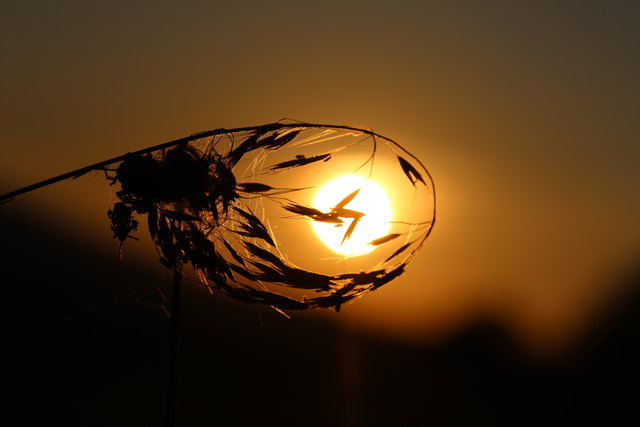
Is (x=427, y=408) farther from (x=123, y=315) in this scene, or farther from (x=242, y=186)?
(x=242, y=186)

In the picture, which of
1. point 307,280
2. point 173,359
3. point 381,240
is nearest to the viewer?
point 173,359

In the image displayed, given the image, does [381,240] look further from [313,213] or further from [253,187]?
[253,187]

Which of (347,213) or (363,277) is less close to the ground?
(347,213)

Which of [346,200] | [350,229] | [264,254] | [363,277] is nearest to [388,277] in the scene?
[363,277]

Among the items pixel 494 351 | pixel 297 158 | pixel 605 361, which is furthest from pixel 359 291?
pixel 494 351

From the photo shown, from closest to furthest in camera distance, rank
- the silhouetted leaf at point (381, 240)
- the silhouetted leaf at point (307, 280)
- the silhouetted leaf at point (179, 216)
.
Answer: the silhouetted leaf at point (179, 216) < the silhouetted leaf at point (307, 280) < the silhouetted leaf at point (381, 240)

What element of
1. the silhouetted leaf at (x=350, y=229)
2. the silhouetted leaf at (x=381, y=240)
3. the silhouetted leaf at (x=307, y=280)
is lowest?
the silhouetted leaf at (x=307, y=280)

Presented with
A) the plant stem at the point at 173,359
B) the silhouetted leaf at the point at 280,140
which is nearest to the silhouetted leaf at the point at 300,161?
the silhouetted leaf at the point at 280,140

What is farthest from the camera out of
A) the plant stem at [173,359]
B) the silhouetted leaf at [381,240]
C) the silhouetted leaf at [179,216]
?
the silhouetted leaf at [381,240]

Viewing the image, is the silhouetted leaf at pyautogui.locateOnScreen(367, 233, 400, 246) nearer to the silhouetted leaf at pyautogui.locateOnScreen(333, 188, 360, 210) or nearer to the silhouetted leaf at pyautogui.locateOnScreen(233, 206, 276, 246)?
the silhouetted leaf at pyautogui.locateOnScreen(333, 188, 360, 210)

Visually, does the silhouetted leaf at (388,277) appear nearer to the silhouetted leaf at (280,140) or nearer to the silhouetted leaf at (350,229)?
the silhouetted leaf at (350,229)

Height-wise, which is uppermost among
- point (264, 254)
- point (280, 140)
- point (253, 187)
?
point (280, 140)
